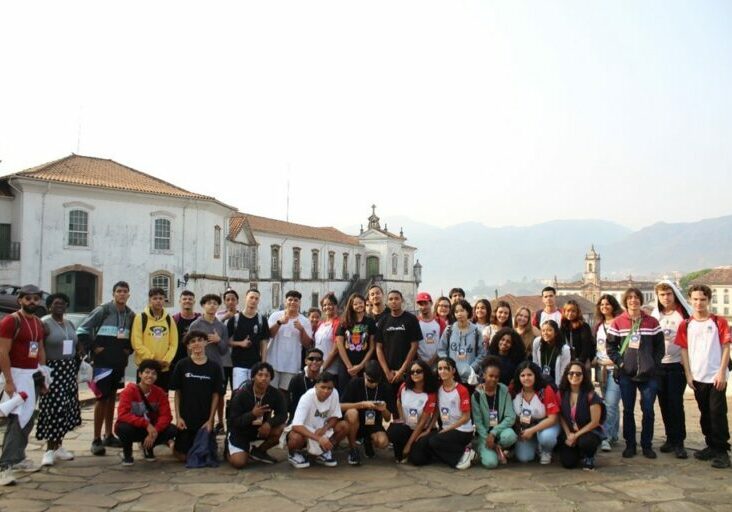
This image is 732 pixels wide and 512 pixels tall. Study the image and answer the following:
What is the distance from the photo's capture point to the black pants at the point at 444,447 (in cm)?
578

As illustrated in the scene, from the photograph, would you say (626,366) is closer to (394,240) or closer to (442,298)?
(442,298)

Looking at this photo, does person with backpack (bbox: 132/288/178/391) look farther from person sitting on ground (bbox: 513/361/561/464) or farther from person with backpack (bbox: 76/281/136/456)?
person sitting on ground (bbox: 513/361/561/464)

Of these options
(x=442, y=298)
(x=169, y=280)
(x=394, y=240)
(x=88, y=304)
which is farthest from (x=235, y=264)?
(x=442, y=298)

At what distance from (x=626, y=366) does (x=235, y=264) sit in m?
25.7

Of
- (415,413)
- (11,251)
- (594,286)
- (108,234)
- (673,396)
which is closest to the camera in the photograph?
(415,413)

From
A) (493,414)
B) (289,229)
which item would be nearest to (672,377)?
(493,414)

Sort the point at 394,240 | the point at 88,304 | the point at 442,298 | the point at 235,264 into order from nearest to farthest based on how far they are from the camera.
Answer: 1. the point at 442,298
2. the point at 88,304
3. the point at 235,264
4. the point at 394,240

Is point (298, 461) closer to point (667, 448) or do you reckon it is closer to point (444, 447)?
point (444, 447)

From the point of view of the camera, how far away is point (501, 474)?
5547 mm

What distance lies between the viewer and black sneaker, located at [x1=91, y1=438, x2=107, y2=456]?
19.9ft

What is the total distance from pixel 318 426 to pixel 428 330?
69.0 inches

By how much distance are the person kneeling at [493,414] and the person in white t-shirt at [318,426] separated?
4.27ft

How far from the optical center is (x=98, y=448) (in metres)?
6.07

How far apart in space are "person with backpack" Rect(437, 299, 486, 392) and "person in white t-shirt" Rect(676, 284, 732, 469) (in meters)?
1.93
